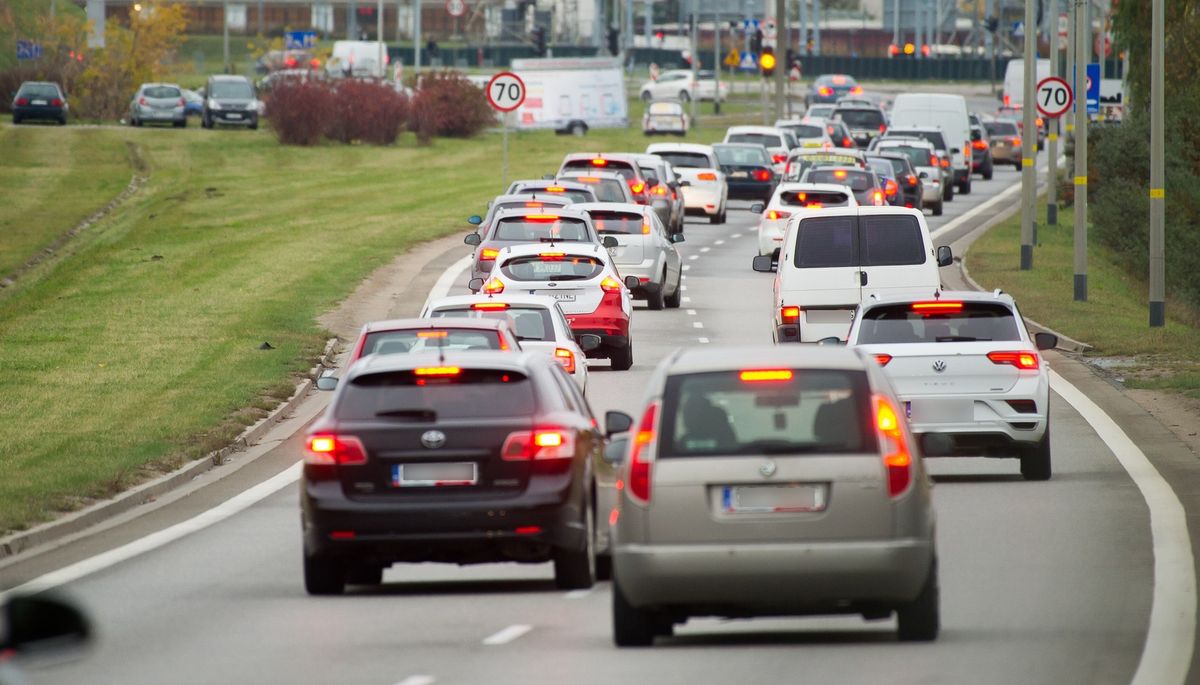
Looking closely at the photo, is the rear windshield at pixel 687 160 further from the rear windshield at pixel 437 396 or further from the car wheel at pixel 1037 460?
the rear windshield at pixel 437 396

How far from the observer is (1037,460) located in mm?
18516

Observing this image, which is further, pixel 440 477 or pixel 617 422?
pixel 617 422

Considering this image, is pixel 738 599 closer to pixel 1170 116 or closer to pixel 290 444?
pixel 290 444

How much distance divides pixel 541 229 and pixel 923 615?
68.2ft

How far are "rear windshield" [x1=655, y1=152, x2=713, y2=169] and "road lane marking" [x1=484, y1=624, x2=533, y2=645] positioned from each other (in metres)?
41.4

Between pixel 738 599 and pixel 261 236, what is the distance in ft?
122

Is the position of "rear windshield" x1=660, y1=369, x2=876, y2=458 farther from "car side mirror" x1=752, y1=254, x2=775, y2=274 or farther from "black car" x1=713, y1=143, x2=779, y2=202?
"black car" x1=713, y1=143, x2=779, y2=202

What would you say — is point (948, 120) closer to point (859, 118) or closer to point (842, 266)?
point (859, 118)

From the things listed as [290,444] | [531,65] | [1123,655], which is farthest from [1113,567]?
[531,65]

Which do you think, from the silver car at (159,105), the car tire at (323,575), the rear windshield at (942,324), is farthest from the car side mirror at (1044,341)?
the silver car at (159,105)

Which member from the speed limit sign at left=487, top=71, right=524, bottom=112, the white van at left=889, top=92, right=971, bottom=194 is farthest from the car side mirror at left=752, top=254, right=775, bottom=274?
the white van at left=889, top=92, right=971, bottom=194

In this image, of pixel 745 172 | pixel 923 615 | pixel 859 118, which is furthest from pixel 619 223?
pixel 859 118

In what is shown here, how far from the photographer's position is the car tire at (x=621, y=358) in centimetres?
2716

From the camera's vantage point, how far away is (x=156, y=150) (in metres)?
71.2
